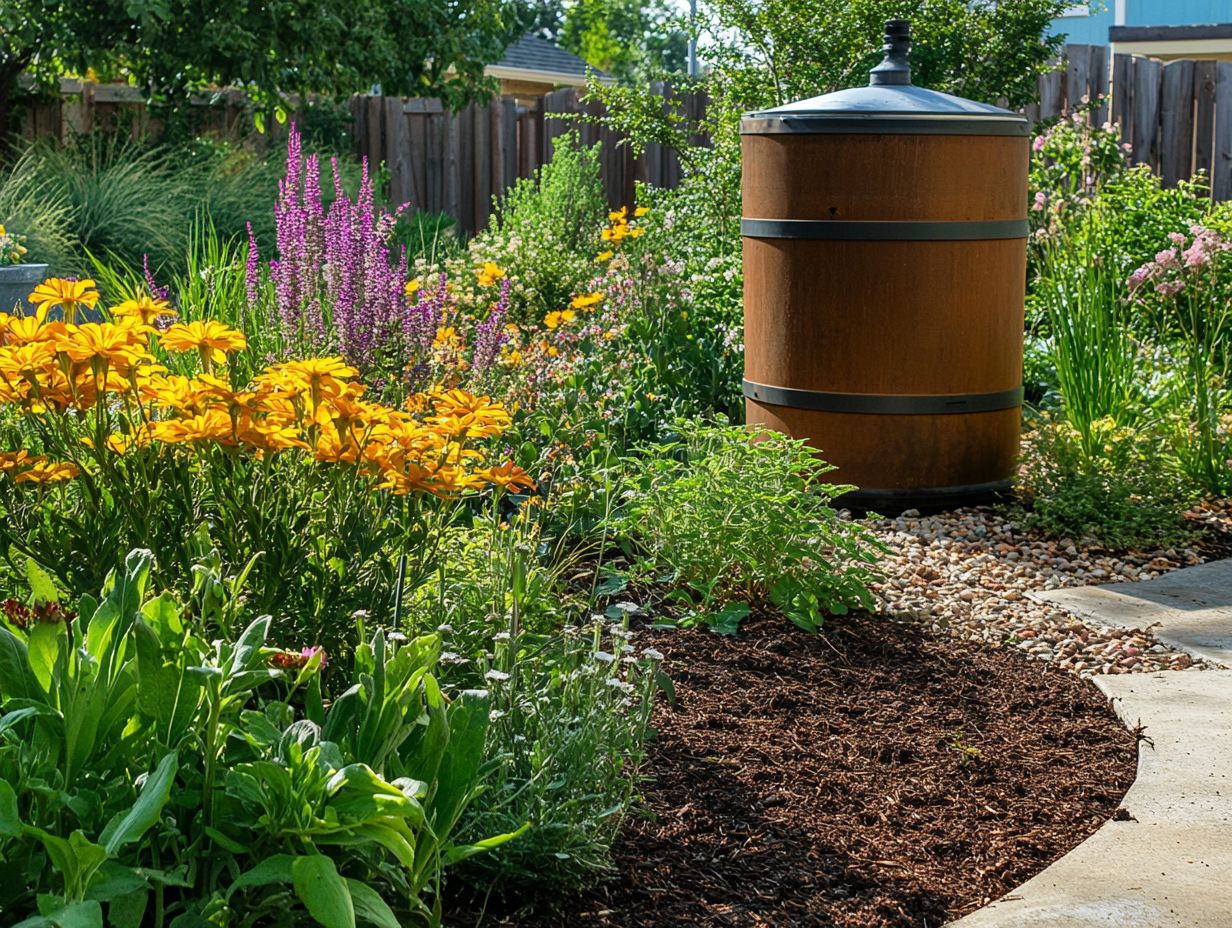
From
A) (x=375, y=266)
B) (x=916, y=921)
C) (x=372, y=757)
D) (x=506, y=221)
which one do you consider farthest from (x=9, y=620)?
(x=506, y=221)

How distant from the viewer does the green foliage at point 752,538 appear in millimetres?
3830

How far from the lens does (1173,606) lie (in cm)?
423

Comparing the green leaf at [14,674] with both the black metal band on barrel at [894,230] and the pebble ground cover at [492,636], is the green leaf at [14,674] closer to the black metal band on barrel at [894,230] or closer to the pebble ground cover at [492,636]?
the pebble ground cover at [492,636]

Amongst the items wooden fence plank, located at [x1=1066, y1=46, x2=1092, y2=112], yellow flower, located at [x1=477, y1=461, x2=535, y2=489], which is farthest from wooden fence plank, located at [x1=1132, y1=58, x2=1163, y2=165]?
yellow flower, located at [x1=477, y1=461, x2=535, y2=489]

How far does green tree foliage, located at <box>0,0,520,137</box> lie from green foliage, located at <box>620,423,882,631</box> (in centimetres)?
933

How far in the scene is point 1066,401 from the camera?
552cm

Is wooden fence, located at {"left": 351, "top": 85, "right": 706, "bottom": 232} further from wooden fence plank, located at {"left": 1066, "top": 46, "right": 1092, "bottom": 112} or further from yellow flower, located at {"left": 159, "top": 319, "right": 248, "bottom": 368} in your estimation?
yellow flower, located at {"left": 159, "top": 319, "right": 248, "bottom": 368}

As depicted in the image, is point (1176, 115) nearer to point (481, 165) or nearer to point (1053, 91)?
point (1053, 91)

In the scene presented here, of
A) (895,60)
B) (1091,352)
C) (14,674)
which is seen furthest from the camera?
(1091,352)

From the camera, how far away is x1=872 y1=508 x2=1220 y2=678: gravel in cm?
383

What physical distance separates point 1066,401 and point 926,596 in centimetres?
166

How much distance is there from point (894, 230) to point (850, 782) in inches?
102

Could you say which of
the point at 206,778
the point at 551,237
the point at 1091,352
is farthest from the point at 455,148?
the point at 206,778

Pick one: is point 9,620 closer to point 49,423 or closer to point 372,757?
point 49,423
